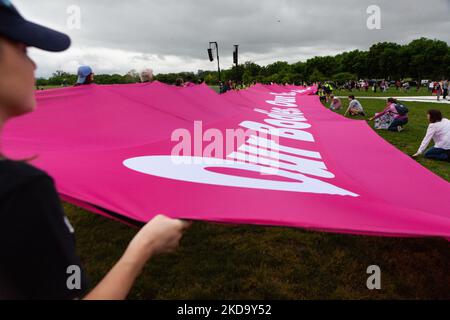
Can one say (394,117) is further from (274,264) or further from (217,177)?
(217,177)

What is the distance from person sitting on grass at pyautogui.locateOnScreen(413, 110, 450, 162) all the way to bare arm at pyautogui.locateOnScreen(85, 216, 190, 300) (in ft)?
27.4

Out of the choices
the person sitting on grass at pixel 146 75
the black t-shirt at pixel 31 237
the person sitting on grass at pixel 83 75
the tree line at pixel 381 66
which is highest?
the tree line at pixel 381 66

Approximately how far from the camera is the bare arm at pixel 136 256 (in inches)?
40.1

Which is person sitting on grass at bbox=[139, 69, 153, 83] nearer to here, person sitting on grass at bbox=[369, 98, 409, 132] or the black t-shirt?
the black t-shirt

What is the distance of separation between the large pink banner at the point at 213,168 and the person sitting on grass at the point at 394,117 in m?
7.76

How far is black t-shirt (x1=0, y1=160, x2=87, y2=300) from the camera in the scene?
0.82 m

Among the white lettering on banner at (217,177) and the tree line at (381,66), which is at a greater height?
the tree line at (381,66)

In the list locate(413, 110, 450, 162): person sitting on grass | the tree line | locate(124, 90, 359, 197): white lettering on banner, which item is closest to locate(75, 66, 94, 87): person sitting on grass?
locate(124, 90, 359, 197): white lettering on banner

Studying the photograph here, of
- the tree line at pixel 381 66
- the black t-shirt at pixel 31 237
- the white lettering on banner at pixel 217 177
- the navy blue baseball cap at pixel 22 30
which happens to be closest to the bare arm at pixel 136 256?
the black t-shirt at pixel 31 237

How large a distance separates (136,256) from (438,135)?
356 inches

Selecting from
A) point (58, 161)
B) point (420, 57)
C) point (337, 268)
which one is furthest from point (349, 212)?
point (420, 57)

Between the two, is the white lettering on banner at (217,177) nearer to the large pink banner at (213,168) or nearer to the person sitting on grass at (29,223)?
the large pink banner at (213,168)

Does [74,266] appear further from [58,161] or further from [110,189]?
[58,161]

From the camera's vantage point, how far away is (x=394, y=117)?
38.1 ft
